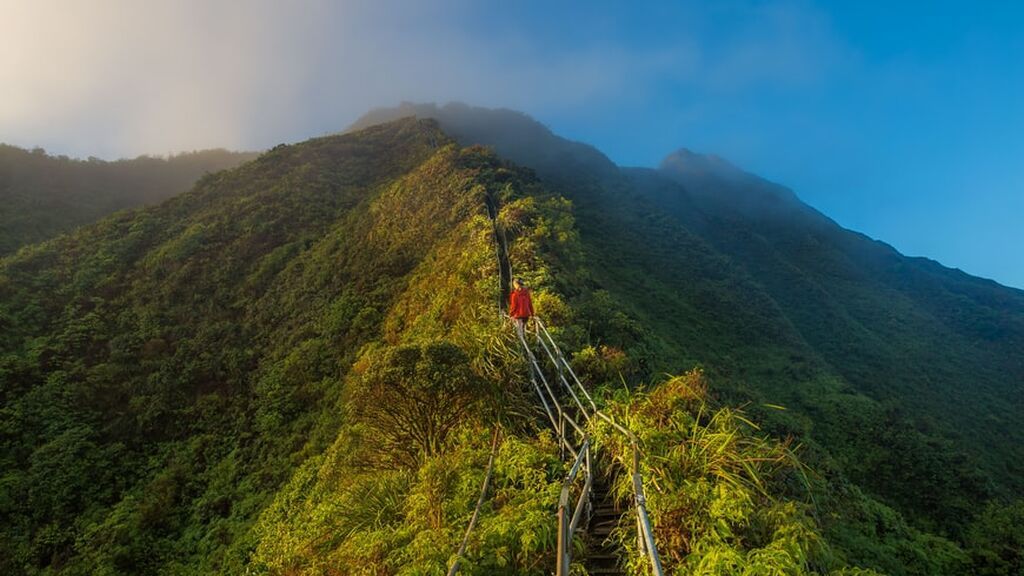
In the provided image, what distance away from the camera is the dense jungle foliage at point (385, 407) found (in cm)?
551

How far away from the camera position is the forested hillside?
3084 centimetres

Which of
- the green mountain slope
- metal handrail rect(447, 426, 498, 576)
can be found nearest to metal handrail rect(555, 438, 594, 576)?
metal handrail rect(447, 426, 498, 576)

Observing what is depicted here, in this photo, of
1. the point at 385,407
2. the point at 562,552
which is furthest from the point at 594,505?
the point at 385,407

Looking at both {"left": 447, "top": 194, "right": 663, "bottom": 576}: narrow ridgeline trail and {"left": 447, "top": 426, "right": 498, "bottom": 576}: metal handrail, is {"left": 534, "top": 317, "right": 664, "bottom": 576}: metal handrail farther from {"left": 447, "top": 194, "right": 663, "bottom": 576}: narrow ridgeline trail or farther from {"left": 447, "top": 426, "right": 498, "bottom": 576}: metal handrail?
{"left": 447, "top": 426, "right": 498, "bottom": 576}: metal handrail

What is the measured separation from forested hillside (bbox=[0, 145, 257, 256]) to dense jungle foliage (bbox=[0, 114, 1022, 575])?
877 cm

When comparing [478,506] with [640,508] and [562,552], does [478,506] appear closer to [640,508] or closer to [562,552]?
[562,552]

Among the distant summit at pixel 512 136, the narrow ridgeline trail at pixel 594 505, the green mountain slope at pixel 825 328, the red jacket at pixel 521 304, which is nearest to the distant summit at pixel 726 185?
the green mountain slope at pixel 825 328

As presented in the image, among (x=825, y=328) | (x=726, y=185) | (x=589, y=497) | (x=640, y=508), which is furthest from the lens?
(x=726, y=185)

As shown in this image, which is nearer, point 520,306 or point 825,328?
point 520,306

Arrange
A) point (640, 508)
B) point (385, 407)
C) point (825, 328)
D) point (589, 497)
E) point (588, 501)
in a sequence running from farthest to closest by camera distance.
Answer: point (825, 328) → point (385, 407) → point (589, 497) → point (588, 501) → point (640, 508)

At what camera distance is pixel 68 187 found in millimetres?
39281

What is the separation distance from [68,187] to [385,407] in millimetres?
46350

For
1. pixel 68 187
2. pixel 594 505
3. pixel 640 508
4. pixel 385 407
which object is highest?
pixel 640 508

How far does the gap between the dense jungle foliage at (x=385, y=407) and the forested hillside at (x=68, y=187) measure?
8.77 metres
